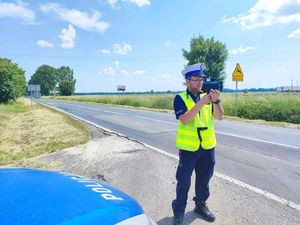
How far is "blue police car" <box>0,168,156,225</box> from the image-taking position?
1669 millimetres

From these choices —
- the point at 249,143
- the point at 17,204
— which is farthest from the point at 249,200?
the point at 249,143

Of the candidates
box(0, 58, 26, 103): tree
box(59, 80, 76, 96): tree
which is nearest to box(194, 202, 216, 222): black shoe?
box(0, 58, 26, 103): tree

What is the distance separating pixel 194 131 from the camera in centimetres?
343

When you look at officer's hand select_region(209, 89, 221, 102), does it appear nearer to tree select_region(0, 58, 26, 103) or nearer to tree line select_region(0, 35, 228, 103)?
tree line select_region(0, 35, 228, 103)

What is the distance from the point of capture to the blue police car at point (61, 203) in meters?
1.67

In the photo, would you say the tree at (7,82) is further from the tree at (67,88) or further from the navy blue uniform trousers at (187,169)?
the tree at (67,88)

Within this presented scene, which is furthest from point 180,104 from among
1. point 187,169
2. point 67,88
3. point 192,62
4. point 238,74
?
point 67,88

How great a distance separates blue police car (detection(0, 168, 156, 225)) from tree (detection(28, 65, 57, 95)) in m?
125

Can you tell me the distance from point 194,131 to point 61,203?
1917 mm

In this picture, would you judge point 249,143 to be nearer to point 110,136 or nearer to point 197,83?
point 110,136

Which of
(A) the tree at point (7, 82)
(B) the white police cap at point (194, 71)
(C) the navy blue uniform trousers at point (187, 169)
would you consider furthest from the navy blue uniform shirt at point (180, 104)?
(A) the tree at point (7, 82)

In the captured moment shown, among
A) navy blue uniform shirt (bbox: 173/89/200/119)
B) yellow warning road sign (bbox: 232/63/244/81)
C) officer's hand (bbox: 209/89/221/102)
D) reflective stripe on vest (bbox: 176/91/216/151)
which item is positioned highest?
yellow warning road sign (bbox: 232/63/244/81)

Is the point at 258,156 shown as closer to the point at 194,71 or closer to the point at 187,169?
the point at 187,169

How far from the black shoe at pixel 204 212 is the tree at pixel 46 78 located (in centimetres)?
12428
